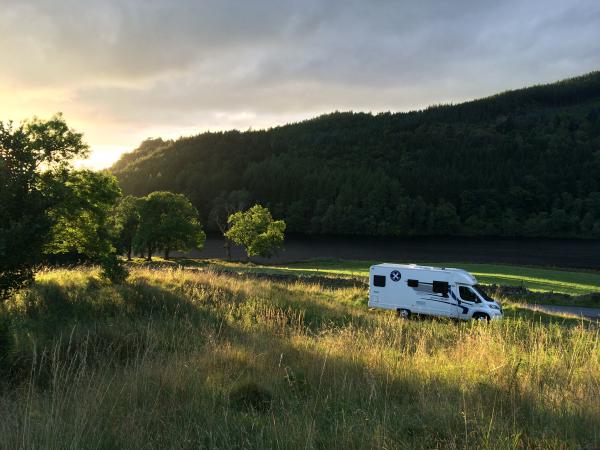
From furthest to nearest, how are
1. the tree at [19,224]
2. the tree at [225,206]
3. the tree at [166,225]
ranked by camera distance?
the tree at [225,206], the tree at [166,225], the tree at [19,224]

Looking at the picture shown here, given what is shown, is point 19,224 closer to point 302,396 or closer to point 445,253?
point 302,396

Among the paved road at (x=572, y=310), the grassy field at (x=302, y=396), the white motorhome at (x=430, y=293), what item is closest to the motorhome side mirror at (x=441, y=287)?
the white motorhome at (x=430, y=293)

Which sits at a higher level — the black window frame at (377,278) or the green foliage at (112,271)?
the green foliage at (112,271)

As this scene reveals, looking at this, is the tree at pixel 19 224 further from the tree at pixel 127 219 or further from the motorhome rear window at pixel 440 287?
the tree at pixel 127 219

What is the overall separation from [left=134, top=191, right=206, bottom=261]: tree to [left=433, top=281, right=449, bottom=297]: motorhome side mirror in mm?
50744

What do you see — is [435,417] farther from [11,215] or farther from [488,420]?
[11,215]

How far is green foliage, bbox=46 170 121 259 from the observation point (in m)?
27.4

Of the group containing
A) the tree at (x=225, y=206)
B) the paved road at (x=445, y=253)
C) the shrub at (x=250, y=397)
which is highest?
the tree at (x=225, y=206)

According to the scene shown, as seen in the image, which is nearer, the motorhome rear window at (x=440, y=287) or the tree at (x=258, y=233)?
the motorhome rear window at (x=440, y=287)

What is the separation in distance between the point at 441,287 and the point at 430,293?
626 mm

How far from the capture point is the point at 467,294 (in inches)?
761

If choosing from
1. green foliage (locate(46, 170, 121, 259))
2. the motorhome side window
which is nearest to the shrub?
the motorhome side window

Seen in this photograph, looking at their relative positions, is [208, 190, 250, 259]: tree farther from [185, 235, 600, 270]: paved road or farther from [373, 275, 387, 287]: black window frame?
[373, 275, 387, 287]: black window frame

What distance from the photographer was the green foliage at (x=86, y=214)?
27359 mm
